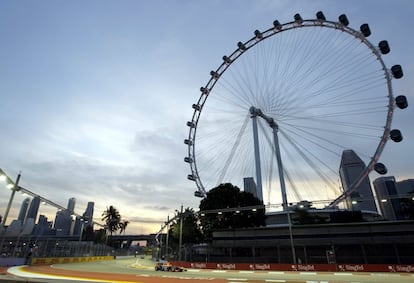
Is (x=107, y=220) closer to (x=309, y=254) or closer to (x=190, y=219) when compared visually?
(x=190, y=219)

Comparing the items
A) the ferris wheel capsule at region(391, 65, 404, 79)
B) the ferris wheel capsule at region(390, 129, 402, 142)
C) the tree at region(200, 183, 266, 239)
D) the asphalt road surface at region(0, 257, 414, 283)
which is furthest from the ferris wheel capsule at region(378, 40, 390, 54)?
the tree at region(200, 183, 266, 239)

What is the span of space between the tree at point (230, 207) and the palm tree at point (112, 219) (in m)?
62.2

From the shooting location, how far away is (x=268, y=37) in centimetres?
4678

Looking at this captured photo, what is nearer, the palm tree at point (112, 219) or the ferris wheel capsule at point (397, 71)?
the ferris wheel capsule at point (397, 71)

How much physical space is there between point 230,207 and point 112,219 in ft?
229

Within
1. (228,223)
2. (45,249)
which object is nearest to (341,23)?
(228,223)

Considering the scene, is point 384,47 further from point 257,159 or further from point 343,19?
point 257,159

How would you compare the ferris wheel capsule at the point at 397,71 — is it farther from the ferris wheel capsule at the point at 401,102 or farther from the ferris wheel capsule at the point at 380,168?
the ferris wheel capsule at the point at 380,168

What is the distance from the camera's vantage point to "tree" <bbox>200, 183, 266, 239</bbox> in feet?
181

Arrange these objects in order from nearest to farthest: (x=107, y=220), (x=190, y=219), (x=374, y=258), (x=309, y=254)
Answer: (x=374, y=258) → (x=309, y=254) → (x=190, y=219) → (x=107, y=220)

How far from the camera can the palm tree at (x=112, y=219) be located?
106m

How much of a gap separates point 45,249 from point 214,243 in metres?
31.9

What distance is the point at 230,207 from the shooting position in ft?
182

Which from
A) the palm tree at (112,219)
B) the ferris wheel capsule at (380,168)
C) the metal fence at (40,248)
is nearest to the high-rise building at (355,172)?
the ferris wheel capsule at (380,168)
